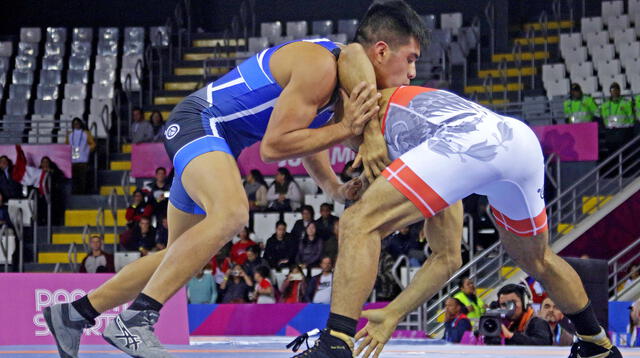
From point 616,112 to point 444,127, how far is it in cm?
949

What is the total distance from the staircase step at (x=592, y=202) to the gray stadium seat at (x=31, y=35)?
1111 cm

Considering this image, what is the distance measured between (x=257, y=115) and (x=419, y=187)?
1.00 metres

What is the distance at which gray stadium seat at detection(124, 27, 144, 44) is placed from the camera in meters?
18.4

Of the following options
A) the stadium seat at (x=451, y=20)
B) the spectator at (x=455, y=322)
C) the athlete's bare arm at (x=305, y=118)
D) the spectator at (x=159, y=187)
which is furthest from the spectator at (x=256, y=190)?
the athlete's bare arm at (x=305, y=118)

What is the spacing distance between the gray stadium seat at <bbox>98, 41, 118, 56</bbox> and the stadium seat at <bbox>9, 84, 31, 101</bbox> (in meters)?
1.50

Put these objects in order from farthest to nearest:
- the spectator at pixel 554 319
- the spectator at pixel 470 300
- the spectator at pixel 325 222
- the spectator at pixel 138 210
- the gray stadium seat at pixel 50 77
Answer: the gray stadium seat at pixel 50 77 → the spectator at pixel 138 210 → the spectator at pixel 325 222 → the spectator at pixel 470 300 → the spectator at pixel 554 319

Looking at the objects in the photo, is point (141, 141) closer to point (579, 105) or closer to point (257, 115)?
point (579, 105)

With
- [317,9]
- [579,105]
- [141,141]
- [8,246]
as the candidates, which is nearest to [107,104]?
[141,141]

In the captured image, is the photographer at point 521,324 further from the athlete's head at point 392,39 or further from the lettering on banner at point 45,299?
the athlete's head at point 392,39

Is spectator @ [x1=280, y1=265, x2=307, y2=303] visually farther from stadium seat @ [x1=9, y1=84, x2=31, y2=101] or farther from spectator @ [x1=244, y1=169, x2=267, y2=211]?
stadium seat @ [x1=9, y1=84, x2=31, y2=101]

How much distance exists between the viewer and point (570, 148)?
12.2 m

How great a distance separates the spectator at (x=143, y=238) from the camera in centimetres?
1204

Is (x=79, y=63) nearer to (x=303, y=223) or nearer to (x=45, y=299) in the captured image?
(x=303, y=223)

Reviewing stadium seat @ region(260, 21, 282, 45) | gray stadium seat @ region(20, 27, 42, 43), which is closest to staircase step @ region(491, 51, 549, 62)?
stadium seat @ region(260, 21, 282, 45)
